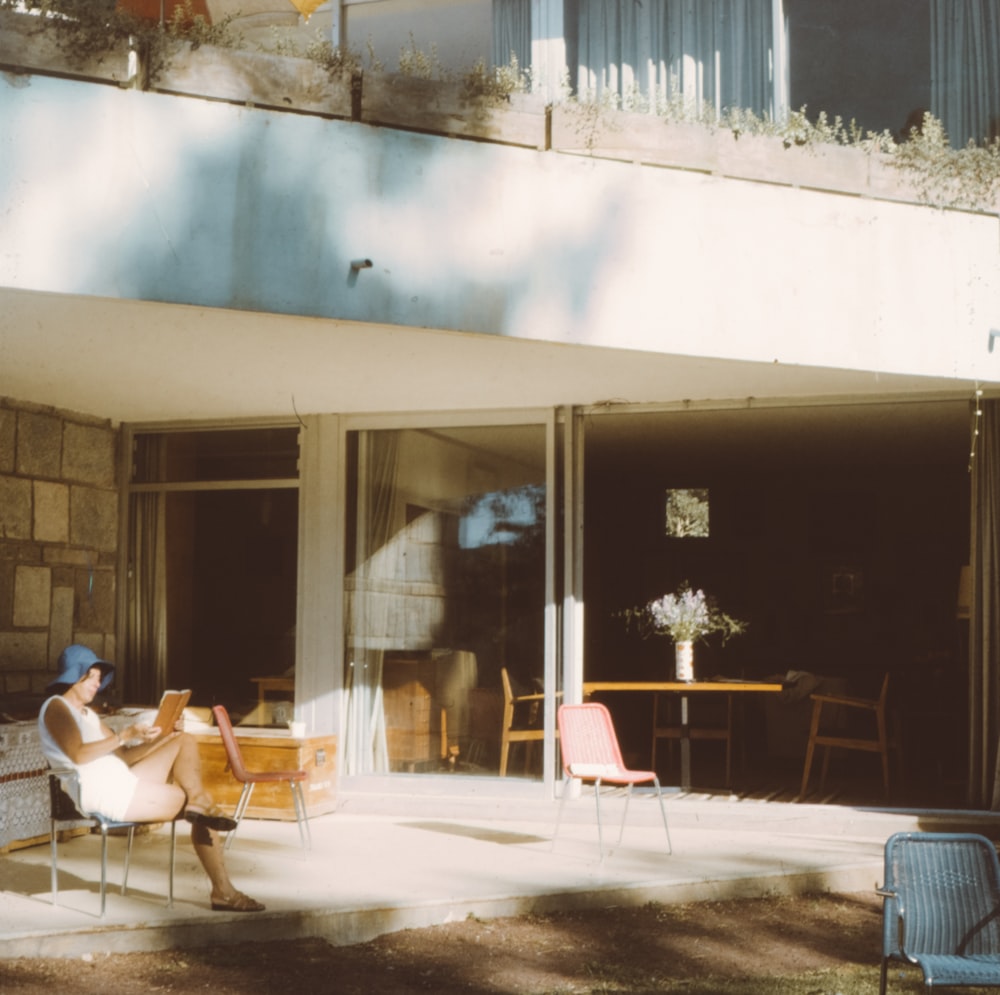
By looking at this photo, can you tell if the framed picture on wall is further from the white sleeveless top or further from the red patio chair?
the white sleeveless top

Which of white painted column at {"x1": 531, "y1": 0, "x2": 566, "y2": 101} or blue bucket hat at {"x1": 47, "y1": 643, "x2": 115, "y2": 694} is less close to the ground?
white painted column at {"x1": 531, "y1": 0, "x2": 566, "y2": 101}

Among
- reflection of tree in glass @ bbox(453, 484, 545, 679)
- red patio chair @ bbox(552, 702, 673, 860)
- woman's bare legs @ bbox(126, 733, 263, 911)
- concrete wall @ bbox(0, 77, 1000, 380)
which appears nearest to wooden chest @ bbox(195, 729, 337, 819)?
reflection of tree in glass @ bbox(453, 484, 545, 679)

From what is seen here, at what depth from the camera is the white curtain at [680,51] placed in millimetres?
8219

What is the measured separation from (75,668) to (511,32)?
16.6 feet

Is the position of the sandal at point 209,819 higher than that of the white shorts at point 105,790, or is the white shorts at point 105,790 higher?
the white shorts at point 105,790

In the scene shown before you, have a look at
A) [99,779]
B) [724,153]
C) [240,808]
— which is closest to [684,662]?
[240,808]

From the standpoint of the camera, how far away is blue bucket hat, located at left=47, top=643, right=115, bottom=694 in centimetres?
595

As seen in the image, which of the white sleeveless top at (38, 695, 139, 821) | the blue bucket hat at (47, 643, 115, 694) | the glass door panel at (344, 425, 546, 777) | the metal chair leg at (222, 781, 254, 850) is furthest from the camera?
the glass door panel at (344, 425, 546, 777)

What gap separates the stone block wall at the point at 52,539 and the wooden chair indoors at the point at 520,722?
3.12 metres

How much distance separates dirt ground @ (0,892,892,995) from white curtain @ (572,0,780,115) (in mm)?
5001

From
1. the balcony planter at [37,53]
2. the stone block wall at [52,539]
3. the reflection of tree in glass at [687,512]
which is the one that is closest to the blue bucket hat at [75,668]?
the stone block wall at [52,539]

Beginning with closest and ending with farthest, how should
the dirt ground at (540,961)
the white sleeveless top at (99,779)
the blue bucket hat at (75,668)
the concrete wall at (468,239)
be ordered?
the dirt ground at (540,961) → the white sleeveless top at (99,779) → the blue bucket hat at (75,668) → the concrete wall at (468,239)

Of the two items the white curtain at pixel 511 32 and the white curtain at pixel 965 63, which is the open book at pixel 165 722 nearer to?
the white curtain at pixel 511 32

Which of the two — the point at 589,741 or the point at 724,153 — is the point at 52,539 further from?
the point at 724,153
